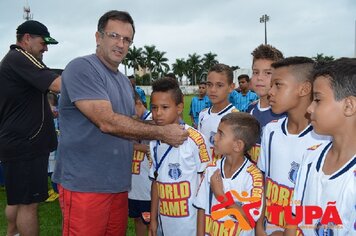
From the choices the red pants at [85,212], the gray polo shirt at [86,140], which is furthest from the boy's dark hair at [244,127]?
the red pants at [85,212]

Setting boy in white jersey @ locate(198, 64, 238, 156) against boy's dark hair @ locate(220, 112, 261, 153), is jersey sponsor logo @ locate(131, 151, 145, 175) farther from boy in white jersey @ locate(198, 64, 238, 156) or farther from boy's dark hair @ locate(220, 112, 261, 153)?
boy's dark hair @ locate(220, 112, 261, 153)

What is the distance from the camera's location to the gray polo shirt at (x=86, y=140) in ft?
8.84

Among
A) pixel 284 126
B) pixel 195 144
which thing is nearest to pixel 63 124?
pixel 195 144

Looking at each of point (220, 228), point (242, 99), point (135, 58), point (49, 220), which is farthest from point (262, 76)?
point (135, 58)

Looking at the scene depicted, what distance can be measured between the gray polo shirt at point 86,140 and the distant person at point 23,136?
1032 mm

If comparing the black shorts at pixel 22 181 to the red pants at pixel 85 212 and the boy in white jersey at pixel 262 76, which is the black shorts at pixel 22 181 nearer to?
the red pants at pixel 85 212

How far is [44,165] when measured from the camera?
3920 millimetres

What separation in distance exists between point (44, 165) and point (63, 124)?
1.30 metres

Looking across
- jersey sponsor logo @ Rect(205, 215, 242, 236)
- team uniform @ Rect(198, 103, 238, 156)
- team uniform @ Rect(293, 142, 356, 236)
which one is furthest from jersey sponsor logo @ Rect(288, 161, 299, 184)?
team uniform @ Rect(198, 103, 238, 156)

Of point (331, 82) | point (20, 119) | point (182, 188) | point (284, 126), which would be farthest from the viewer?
point (20, 119)

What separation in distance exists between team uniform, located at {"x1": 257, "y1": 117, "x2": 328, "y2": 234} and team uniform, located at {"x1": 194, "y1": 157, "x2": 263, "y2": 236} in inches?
4.0

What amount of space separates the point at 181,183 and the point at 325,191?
4.75ft

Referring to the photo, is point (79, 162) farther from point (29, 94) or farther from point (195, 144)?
point (29, 94)

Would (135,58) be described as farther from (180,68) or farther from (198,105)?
(198,105)
